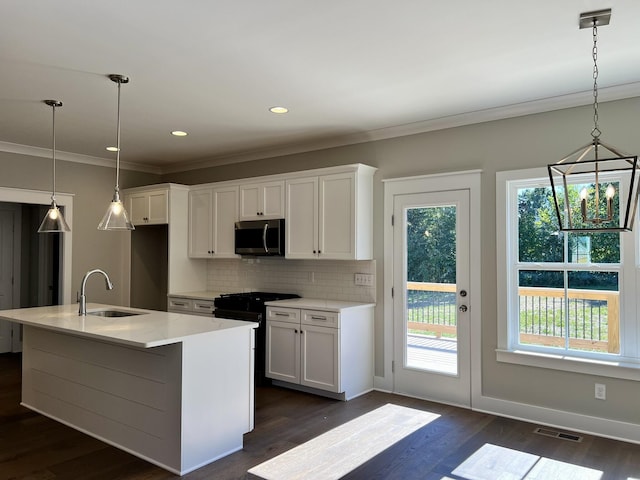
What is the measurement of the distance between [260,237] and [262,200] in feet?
1.36

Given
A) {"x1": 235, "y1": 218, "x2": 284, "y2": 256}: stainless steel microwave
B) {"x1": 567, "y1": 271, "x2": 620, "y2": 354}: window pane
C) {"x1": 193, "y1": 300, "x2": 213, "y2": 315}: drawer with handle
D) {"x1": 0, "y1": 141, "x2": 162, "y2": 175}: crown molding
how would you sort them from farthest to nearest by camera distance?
{"x1": 193, "y1": 300, "x2": 213, "y2": 315}: drawer with handle
{"x1": 0, "y1": 141, "x2": 162, "y2": 175}: crown molding
{"x1": 235, "y1": 218, "x2": 284, "y2": 256}: stainless steel microwave
{"x1": 567, "y1": 271, "x2": 620, "y2": 354}: window pane

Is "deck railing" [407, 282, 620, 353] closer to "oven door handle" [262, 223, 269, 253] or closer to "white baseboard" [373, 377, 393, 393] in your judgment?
"white baseboard" [373, 377, 393, 393]

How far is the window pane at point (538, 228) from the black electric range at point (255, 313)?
2.50m

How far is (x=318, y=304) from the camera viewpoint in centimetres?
472

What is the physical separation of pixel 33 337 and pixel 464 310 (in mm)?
3772

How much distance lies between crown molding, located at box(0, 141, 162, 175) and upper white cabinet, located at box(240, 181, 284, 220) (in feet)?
6.64

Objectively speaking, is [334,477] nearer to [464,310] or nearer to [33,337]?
[464,310]

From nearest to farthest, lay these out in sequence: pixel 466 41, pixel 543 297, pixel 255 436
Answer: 1. pixel 466 41
2. pixel 255 436
3. pixel 543 297

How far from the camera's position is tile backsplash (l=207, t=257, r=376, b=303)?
196 inches

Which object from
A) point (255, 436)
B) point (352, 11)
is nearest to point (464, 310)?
point (255, 436)

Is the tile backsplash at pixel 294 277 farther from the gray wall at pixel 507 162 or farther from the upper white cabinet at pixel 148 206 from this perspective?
the upper white cabinet at pixel 148 206

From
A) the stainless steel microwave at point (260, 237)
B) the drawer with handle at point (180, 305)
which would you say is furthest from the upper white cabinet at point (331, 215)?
the drawer with handle at point (180, 305)

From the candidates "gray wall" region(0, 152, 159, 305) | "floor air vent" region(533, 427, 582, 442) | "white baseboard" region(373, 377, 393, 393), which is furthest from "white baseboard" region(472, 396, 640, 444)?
"gray wall" region(0, 152, 159, 305)

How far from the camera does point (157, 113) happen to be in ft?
14.0
